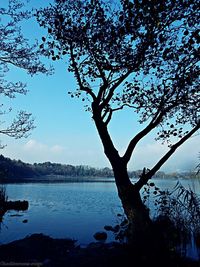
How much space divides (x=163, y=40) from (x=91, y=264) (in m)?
6.17

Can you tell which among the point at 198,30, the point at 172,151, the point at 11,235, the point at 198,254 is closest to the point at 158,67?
the point at 198,30

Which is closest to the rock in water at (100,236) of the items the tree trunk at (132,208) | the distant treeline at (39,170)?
the tree trunk at (132,208)

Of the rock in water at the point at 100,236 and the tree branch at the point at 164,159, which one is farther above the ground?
the tree branch at the point at 164,159

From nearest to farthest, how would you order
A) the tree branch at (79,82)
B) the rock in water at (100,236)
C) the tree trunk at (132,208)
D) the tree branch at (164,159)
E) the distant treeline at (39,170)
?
the tree trunk at (132,208) → the tree branch at (164,159) → the tree branch at (79,82) → the rock in water at (100,236) → the distant treeline at (39,170)

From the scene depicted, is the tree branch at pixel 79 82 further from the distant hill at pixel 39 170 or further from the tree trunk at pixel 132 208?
the distant hill at pixel 39 170

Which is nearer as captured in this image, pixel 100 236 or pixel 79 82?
→ pixel 79 82

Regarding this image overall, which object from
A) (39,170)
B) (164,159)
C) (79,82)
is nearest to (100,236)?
(164,159)

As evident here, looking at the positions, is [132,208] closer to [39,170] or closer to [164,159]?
[164,159]

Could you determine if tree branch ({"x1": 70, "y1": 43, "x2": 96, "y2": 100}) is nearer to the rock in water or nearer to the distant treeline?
the rock in water

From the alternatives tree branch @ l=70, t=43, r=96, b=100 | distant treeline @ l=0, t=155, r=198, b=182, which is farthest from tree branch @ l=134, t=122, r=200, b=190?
distant treeline @ l=0, t=155, r=198, b=182

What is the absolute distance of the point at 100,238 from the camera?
15.1 m

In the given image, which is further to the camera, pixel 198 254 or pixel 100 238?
Answer: pixel 100 238

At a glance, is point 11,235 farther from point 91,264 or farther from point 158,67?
point 158,67

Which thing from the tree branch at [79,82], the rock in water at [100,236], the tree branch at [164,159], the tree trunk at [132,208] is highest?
the tree branch at [79,82]
